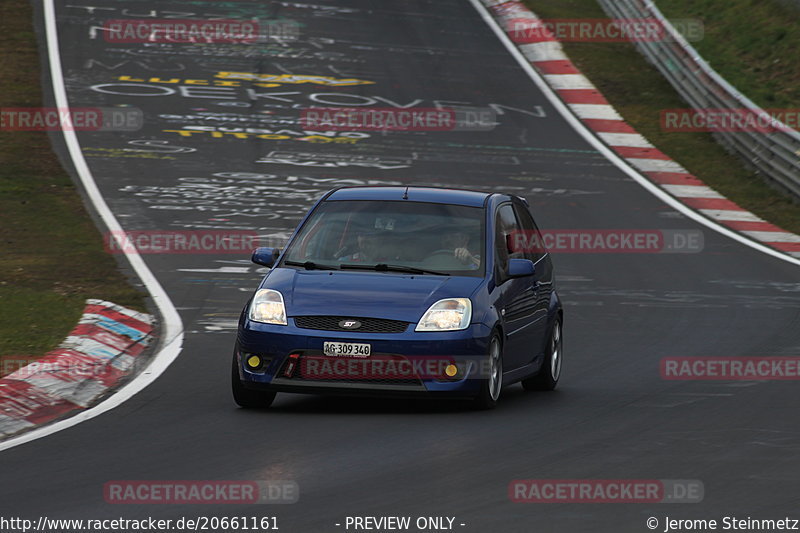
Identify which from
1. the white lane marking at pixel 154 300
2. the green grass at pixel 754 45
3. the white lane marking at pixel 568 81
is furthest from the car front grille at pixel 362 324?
the white lane marking at pixel 568 81

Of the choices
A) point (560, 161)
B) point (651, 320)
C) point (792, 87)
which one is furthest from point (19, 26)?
point (651, 320)

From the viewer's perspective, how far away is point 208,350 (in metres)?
12.7

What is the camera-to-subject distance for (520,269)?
35.8 ft

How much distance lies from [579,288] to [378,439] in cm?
863

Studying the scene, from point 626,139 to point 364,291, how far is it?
18475 millimetres

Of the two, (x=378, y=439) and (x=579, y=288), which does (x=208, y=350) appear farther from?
(x=579, y=288)

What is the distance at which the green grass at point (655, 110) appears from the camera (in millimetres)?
24625

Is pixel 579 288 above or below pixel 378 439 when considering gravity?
below
